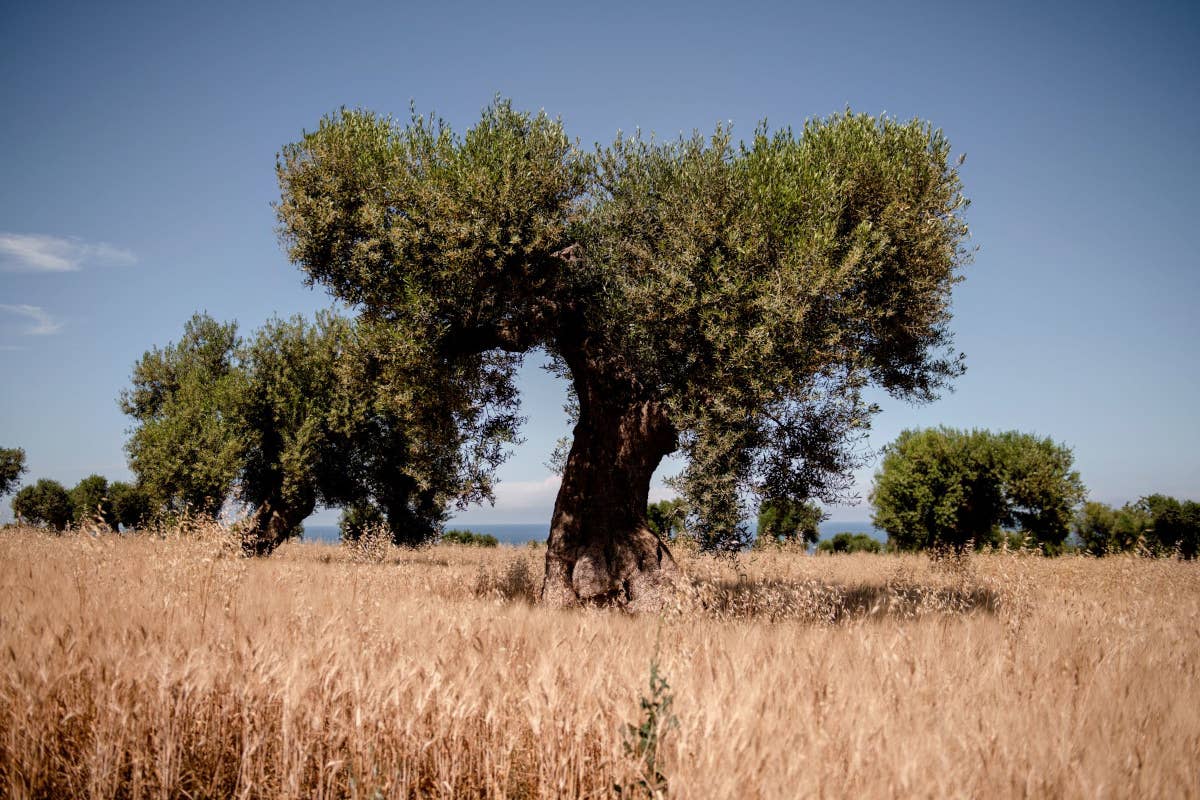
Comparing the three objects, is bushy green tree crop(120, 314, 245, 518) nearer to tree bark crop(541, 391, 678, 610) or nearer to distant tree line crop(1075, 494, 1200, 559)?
tree bark crop(541, 391, 678, 610)

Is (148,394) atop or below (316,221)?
below

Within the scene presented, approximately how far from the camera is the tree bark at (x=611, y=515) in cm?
1264

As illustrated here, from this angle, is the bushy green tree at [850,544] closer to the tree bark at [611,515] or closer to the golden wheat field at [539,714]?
the tree bark at [611,515]

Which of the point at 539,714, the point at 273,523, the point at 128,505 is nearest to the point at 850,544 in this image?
the point at 273,523

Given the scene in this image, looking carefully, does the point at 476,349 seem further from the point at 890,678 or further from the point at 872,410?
the point at 890,678

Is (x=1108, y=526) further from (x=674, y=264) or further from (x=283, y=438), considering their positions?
(x=283, y=438)

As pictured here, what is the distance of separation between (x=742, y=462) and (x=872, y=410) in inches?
111

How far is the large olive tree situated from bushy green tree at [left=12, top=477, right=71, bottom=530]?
60.1 metres

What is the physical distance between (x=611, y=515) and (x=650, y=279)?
5.33 metres

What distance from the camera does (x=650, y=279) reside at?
10.9 m

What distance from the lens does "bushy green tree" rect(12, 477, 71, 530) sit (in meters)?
52.3

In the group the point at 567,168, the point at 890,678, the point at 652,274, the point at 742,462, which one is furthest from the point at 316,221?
the point at 890,678

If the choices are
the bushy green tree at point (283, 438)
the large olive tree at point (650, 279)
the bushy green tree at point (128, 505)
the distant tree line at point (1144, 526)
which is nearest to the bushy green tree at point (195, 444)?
the bushy green tree at point (283, 438)

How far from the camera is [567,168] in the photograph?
12297 mm
